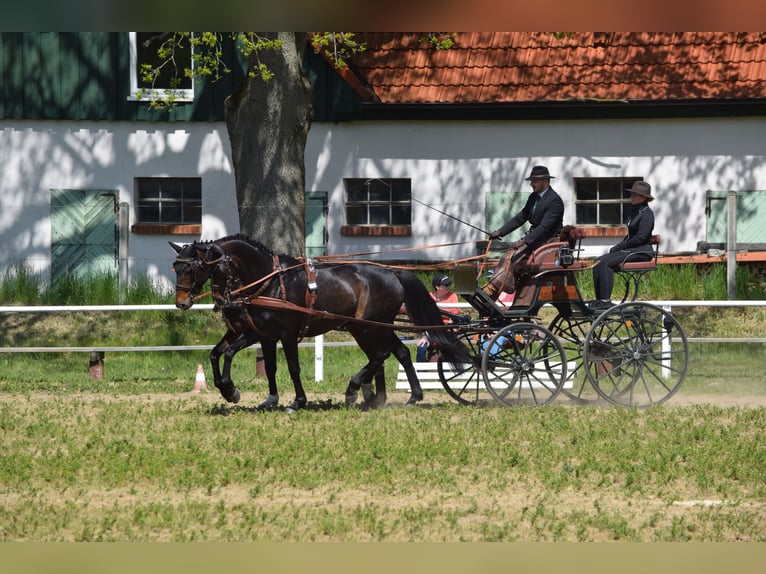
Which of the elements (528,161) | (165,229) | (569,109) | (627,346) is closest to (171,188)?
(165,229)

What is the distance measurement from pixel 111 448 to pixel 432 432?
2.44 metres

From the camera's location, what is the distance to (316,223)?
1936cm

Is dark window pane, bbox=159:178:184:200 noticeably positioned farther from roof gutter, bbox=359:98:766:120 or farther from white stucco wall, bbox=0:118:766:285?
roof gutter, bbox=359:98:766:120

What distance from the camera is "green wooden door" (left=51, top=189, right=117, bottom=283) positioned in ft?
60.4

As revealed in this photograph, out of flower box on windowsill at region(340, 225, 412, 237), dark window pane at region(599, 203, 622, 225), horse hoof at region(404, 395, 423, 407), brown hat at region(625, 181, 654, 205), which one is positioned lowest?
horse hoof at region(404, 395, 423, 407)

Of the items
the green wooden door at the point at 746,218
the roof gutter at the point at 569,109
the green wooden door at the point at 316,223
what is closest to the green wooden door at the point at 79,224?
the green wooden door at the point at 316,223

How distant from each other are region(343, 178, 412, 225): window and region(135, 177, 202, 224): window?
2.57 m

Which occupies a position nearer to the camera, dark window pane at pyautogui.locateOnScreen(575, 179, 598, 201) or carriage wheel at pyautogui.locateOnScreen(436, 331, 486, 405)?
carriage wheel at pyautogui.locateOnScreen(436, 331, 486, 405)

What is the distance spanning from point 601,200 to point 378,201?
368 centimetres

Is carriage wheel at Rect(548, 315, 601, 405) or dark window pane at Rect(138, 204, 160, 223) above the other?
dark window pane at Rect(138, 204, 160, 223)

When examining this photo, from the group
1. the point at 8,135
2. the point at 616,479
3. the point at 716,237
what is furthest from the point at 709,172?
the point at 616,479

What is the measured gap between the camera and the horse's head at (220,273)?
10273mm

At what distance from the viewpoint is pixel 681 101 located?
747 inches

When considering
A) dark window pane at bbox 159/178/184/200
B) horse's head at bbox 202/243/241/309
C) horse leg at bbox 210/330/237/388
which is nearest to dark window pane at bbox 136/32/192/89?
dark window pane at bbox 159/178/184/200
